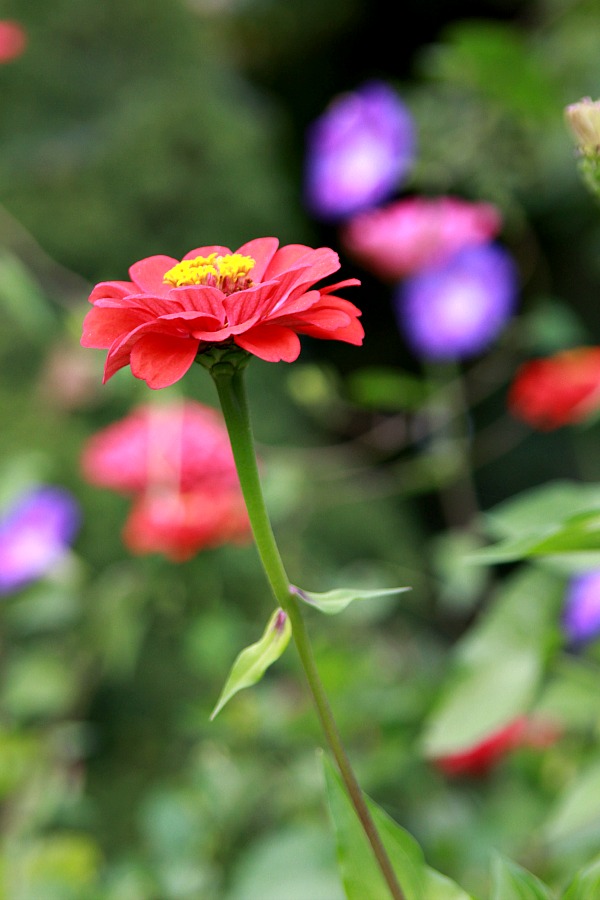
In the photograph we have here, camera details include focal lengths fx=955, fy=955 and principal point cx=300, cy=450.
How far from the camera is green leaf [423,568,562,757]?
391mm

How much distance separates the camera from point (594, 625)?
0.48 meters

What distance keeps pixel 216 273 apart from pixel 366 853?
0.14 metres

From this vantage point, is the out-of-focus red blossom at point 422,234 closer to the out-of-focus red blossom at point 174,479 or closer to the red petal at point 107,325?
the out-of-focus red blossom at point 174,479

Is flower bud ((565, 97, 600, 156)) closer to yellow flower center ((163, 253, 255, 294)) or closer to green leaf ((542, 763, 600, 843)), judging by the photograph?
yellow flower center ((163, 253, 255, 294))

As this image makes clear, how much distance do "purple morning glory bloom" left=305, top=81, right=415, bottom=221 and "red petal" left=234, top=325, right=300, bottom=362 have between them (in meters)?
0.66

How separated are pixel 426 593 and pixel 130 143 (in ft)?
1.85

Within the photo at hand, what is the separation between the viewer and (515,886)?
227 mm

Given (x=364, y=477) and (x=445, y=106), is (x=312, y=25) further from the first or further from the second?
(x=364, y=477)

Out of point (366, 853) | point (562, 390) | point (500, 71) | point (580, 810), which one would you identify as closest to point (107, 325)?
point (366, 853)

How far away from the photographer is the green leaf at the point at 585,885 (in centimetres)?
22

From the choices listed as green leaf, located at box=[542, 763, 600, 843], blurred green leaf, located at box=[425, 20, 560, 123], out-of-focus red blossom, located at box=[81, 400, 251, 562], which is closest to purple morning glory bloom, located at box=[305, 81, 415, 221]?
blurred green leaf, located at box=[425, 20, 560, 123]

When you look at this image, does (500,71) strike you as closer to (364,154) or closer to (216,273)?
(364,154)

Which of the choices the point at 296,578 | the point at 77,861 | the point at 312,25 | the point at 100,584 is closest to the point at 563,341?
the point at 296,578

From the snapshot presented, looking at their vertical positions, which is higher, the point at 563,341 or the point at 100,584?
the point at 563,341
